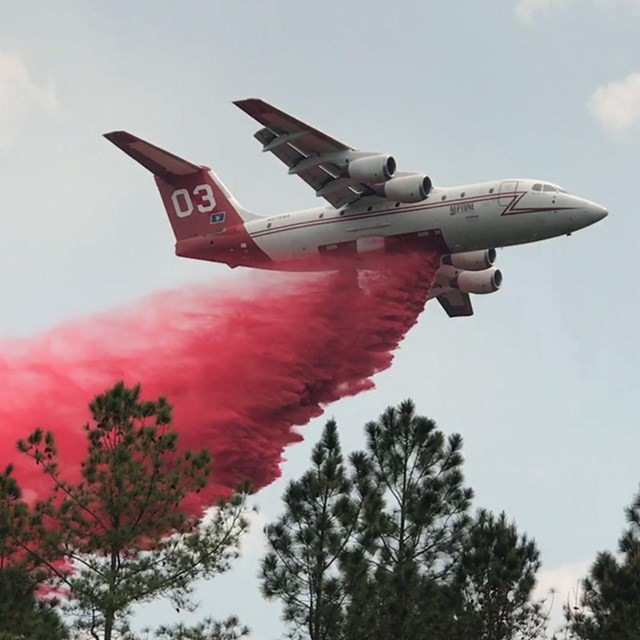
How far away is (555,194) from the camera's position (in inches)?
1364

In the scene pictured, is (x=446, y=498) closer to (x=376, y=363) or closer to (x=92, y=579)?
(x=376, y=363)

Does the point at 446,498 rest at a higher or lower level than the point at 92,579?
higher

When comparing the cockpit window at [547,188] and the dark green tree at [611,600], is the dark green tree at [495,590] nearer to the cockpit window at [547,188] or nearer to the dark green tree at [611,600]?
the dark green tree at [611,600]

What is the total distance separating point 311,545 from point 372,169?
10778mm

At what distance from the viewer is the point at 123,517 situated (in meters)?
24.0

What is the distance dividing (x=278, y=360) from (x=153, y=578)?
43.8ft

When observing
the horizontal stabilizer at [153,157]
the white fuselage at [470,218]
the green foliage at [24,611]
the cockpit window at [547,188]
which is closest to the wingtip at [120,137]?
the horizontal stabilizer at [153,157]

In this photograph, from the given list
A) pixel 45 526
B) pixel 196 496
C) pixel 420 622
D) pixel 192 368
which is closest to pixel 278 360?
pixel 192 368

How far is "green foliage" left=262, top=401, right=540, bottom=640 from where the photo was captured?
2688cm

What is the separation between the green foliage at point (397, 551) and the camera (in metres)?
26.9

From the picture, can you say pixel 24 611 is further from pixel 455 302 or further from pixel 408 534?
pixel 455 302

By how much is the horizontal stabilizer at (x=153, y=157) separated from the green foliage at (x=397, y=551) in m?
11.5

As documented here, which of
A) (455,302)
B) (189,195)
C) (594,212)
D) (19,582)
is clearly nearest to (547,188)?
(594,212)

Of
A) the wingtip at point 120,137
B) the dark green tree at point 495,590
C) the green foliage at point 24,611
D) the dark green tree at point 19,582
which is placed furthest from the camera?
the wingtip at point 120,137
